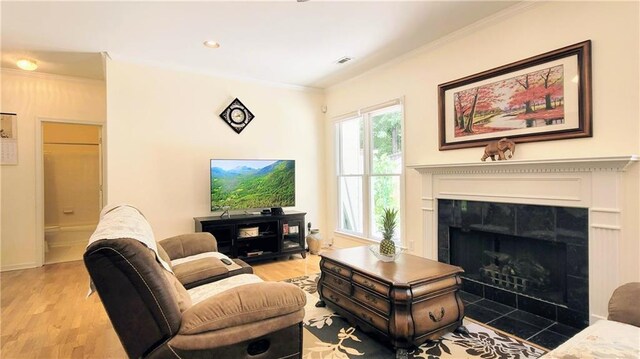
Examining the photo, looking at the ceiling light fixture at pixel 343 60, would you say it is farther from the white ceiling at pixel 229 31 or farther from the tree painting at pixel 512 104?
the tree painting at pixel 512 104

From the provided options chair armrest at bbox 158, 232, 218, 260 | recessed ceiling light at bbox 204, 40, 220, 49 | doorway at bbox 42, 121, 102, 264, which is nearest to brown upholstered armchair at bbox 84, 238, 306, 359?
chair armrest at bbox 158, 232, 218, 260

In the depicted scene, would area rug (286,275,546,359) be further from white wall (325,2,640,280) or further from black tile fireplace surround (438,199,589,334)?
white wall (325,2,640,280)

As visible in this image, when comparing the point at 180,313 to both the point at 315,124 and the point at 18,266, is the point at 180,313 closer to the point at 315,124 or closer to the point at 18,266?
the point at 315,124

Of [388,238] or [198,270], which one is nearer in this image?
[198,270]

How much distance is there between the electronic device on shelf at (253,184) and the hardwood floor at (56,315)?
0.90 m

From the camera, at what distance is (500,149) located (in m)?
2.92

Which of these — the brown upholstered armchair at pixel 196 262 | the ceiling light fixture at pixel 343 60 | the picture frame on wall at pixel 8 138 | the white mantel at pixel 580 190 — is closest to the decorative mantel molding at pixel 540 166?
the white mantel at pixel 580 190

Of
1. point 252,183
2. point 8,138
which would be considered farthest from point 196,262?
point 8,138

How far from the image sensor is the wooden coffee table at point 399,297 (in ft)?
6.66

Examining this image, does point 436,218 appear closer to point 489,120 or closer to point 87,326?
point 489,120

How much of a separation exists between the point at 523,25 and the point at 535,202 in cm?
155

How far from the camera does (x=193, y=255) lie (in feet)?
9.38

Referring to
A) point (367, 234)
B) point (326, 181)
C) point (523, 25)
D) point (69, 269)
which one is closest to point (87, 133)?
point (69, 269)

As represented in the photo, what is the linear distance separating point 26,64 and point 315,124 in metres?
3.86
